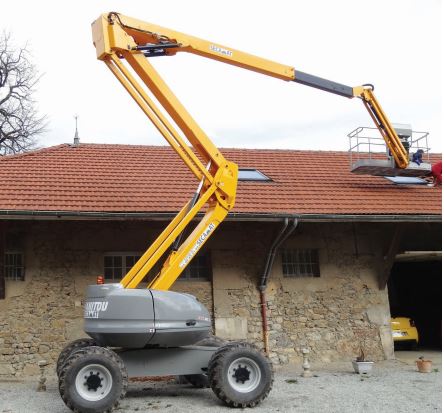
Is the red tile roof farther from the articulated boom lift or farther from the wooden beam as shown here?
the articulated boom lift

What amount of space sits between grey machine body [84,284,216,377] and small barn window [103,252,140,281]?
330cm

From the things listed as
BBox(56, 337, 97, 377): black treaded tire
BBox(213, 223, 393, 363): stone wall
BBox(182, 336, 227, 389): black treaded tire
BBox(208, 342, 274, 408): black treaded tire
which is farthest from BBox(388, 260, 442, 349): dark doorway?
BBox(56, 337, 97, 377): black treaded tire

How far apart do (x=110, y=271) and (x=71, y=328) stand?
4.30 ft

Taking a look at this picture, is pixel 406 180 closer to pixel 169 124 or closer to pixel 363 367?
pixel 363 367

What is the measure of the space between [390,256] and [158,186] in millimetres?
5095

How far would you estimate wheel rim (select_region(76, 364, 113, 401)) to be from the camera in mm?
6750

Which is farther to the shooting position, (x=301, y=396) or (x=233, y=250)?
(x=233, y=250)

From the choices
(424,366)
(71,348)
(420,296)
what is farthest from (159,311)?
(420,296)

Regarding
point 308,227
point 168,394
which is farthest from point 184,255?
point 308,227

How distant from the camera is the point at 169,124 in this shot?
8195 millimetres

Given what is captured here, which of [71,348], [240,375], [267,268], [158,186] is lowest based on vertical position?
[240,375]

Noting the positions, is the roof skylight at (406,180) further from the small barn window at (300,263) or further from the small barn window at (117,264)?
the small barn window at (117,264)

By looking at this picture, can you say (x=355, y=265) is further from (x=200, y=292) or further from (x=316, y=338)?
(x=200, y=292)

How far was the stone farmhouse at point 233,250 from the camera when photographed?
33.5 feet
